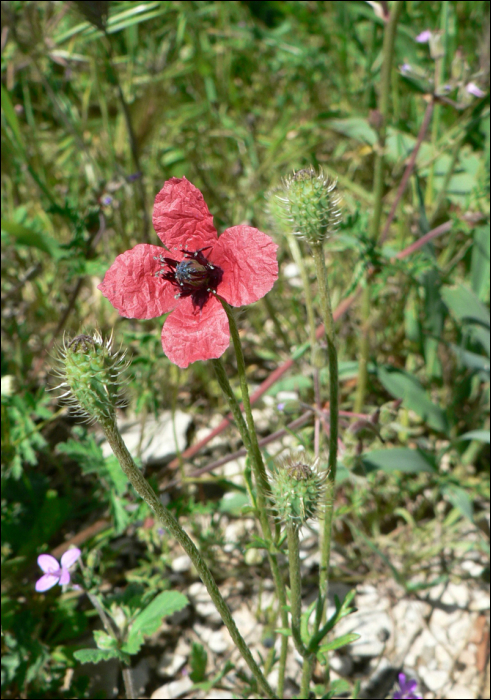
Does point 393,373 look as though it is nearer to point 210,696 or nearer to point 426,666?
point 426,666

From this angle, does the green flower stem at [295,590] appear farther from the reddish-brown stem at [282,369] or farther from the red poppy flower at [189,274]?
the reddish-brown stem at [282,369]

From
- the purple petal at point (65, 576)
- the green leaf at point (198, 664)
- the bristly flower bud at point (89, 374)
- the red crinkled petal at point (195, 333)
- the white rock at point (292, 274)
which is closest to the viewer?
the bristly flower bud at point (89, 374)

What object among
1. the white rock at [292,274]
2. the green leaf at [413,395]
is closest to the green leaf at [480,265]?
the green leaf at [413,395]

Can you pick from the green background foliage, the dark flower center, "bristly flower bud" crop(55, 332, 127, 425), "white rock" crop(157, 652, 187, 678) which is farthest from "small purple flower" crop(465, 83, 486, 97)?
"white rock" crop(157, 652, 187, 678)

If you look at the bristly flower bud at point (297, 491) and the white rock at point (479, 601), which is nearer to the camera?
the bristly flower bud at point (297, 491)

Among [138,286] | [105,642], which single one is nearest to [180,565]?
[105,642]
